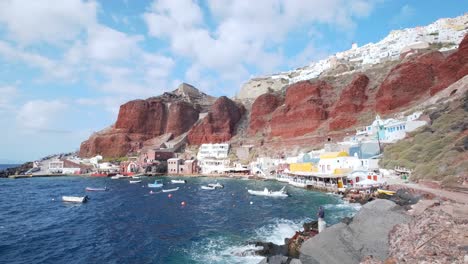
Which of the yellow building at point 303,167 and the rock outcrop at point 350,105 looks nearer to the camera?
the yellow building at point 303,167

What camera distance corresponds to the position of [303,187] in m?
57.4

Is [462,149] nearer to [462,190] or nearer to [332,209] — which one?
[462,190]

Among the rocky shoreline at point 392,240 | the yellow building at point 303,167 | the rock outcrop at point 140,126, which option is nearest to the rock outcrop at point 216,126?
the rock outcrop at point 140,126

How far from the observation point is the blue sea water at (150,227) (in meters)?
20.8

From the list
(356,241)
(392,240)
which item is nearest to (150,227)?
(356,241)

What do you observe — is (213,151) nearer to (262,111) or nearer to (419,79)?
(262,111)

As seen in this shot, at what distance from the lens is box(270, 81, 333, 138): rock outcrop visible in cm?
9206

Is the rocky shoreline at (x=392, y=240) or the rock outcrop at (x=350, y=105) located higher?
the rock outcrop at (x=350, y=105)

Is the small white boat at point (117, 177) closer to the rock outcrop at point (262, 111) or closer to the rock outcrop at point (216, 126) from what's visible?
the rock outcrop at point (216, 126)

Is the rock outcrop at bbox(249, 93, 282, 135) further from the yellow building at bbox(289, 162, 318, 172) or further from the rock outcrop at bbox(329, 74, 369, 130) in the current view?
the yellow building at bbox(289, 162, 318, 172)

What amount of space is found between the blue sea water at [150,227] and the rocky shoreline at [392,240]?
5916 millimetres

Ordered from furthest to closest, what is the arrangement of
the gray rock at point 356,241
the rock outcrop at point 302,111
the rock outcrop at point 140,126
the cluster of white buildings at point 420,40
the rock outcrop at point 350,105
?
the rock outcrop at point 140,126 < the cluster of white buildings at point 420,40 < the rock outcrop at point 302,111 < the rock outcrop at point 350,105 < the gray rock at point 356,241

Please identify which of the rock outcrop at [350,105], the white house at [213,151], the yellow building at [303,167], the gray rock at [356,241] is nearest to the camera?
the gray rock at [356,241]

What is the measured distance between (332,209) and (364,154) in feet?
80.0
